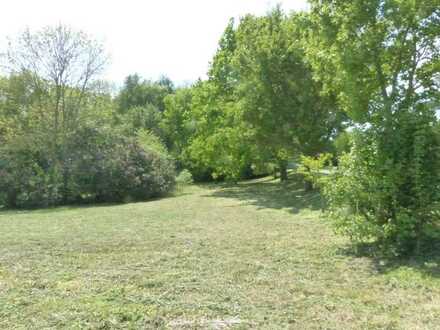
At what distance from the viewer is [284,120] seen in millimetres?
13844

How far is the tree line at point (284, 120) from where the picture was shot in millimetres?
5375

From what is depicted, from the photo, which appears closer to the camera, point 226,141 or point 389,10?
point 389,10

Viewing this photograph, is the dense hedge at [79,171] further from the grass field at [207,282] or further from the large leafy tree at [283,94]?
the grass field at [207,282]

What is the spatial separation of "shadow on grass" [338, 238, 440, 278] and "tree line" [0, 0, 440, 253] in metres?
0.17

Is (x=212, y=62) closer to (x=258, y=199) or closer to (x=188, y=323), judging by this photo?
(x=258, y=199)

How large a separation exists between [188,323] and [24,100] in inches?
706

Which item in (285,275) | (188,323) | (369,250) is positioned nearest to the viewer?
(188,323)

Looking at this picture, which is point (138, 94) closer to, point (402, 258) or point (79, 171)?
point (79, 171)

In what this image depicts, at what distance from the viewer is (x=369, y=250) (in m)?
5.73

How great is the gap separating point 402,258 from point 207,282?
2.91m

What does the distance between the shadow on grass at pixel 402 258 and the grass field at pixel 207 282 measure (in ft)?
0.11

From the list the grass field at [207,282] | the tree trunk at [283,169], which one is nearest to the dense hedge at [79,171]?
the tree trunk at [283,169]

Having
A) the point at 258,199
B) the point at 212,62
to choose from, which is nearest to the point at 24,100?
the point at 212,62

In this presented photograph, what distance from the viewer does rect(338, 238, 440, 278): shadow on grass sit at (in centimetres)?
466
